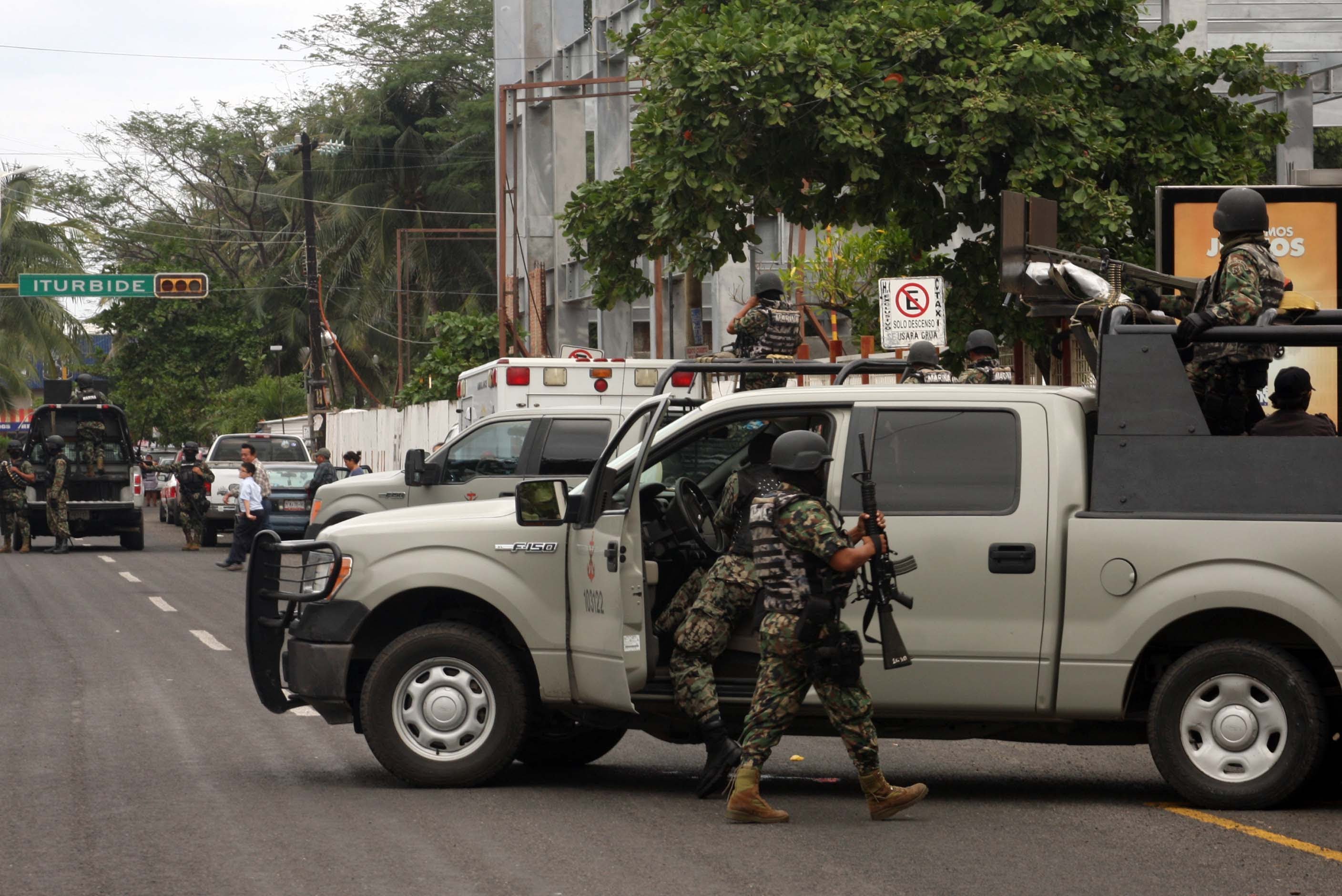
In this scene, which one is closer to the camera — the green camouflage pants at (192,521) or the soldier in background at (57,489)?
the soldier in background at (57,489)

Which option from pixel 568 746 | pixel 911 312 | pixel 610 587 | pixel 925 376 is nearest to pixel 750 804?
pixel 610 587

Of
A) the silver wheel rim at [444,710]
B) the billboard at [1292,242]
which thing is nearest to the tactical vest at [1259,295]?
the silver wheel rim at [444,710]

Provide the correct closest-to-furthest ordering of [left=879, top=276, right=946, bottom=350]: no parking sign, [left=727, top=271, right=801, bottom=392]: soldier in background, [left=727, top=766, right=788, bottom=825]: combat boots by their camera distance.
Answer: [left=727, top=766, right=788, bottom=825]: combat boots, [left=727, top=271, right=801, bottom=392]: soldier in background, [left=879, top=276, right=946, bottom=350]: no parking sign

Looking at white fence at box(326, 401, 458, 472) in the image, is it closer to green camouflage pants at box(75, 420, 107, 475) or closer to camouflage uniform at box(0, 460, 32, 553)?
green camouflage pants at box(75, 420, 107, 475)

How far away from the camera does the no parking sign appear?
1435 cm

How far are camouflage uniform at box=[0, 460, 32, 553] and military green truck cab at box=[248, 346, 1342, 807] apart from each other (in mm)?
22217

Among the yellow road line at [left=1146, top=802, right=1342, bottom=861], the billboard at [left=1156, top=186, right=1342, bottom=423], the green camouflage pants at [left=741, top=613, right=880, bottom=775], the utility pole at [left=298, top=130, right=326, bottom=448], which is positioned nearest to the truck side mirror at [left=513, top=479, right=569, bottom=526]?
the green camouflage pants at [left=741, top=613, right=880, bottom=775]

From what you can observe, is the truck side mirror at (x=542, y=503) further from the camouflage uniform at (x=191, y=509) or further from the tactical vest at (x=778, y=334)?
the camouflage uniform at (x=191, y=509)

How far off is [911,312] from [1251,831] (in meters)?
7.59

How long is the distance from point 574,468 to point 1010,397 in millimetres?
9208

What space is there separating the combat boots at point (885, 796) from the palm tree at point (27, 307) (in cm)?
5365

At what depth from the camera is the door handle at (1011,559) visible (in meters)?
7.70

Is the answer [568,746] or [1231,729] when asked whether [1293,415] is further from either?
[568,746]

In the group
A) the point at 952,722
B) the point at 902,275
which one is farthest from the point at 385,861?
the point at 902,275
